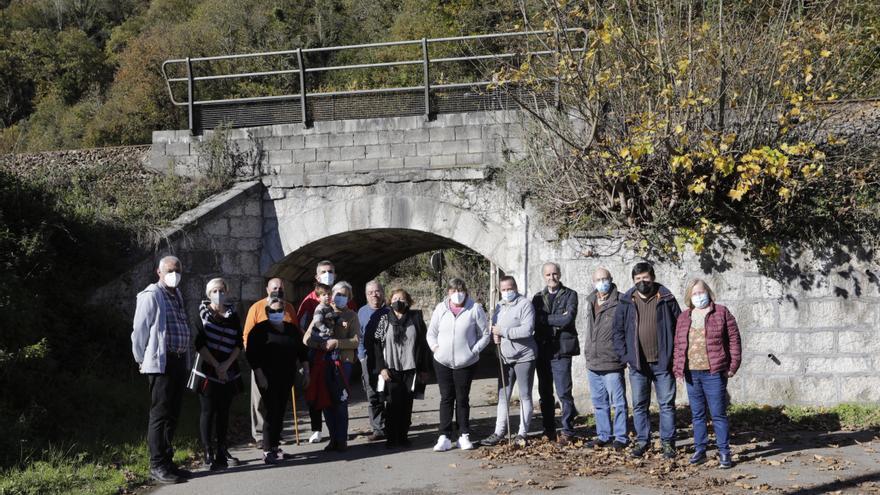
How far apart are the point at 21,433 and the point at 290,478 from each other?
2498 mm

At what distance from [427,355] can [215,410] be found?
2.28m

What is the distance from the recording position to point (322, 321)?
8.98m

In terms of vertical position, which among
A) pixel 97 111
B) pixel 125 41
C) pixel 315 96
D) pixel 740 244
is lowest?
pixel 740 244

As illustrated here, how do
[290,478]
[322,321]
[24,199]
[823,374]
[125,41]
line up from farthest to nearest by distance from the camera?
[125,41], [24,199], [823,374], [322,321], [290,478]

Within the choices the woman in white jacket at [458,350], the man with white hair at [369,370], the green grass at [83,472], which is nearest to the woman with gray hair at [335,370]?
the man with white hair at [369,370]

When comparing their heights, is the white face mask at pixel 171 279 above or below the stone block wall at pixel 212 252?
below

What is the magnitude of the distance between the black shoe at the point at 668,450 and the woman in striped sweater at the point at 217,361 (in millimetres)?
3902

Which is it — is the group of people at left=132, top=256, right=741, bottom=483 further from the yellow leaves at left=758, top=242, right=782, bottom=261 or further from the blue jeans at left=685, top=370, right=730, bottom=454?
the yellow leaves at left=758, top=242, right=782, bottom=261

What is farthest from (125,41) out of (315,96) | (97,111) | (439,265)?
(315,96)

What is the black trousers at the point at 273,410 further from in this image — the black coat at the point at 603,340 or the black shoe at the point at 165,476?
the black coat at the point at 603,340

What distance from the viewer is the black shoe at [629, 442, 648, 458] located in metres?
8.06

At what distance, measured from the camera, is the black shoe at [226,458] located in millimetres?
8023

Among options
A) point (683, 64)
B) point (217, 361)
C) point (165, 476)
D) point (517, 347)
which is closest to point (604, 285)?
point (517, 347)

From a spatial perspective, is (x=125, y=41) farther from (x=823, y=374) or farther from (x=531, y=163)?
(x=823, y=374)
